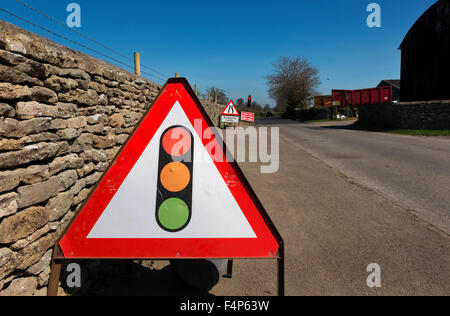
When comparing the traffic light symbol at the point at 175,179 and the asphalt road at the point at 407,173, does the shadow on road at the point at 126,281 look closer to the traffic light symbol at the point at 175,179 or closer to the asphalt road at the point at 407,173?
the traffic light symbol at the point at 175,179

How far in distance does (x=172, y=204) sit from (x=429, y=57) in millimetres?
27428

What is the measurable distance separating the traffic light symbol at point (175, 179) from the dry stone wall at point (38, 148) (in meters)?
1.11

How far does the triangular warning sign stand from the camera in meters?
1.33

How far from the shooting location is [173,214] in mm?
1354

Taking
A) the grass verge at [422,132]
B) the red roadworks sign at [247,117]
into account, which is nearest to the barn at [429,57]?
the grass verge at [422,132]

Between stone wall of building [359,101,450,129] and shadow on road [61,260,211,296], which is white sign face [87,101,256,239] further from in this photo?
stone wall of building [359,101,450,129]

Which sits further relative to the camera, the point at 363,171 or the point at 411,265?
the point at 363,171

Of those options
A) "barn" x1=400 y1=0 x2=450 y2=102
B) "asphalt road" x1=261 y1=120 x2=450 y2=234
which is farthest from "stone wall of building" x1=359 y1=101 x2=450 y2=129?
"asphalt road" x1=261 y1=120 x2=450 y2=234

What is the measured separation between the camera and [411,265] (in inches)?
104

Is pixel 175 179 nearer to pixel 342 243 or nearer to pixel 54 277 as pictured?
pixel 54 277

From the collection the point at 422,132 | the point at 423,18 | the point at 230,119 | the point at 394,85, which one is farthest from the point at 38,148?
the point at 394,85

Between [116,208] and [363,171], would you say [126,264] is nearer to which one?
[116,208]

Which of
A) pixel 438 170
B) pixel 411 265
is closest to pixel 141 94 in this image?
pixel 411 265

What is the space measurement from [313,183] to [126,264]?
4363mm
